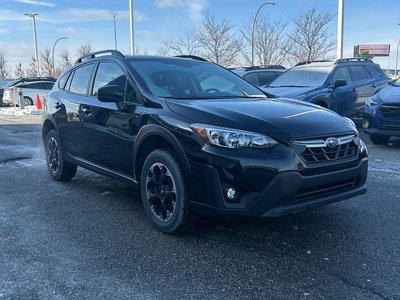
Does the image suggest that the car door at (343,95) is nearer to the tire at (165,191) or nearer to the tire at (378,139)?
the tire at (378,139)

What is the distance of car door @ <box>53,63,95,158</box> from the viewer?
17.3ft

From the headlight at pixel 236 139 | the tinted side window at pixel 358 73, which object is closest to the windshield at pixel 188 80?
the headlight at pixel 236 139

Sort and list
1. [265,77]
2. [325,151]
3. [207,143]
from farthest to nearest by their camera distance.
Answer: [265,77]
[325,151]
[207,143]

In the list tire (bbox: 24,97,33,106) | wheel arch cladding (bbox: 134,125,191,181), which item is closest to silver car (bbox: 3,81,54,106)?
tire (bbox: 24,97,33,106)

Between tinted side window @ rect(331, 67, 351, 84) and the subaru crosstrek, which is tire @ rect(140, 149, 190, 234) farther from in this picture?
tinted side window @ rect(331, 67, 351, 84)

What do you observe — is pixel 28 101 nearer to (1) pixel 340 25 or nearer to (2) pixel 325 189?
(1) pixel 340 25

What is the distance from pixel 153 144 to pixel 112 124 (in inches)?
27.1

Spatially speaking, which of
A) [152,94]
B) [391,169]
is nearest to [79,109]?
[152,94]

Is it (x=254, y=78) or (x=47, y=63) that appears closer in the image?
(x=254, y=78)

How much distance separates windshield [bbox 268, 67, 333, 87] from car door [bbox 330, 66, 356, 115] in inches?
9.7

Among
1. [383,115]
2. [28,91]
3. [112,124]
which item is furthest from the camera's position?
[28,91]

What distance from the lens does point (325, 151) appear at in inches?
140

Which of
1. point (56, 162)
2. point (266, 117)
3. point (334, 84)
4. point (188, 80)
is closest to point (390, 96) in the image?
point (334, 84)

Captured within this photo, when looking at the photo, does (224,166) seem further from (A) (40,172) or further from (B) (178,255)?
(A) (40,172)
